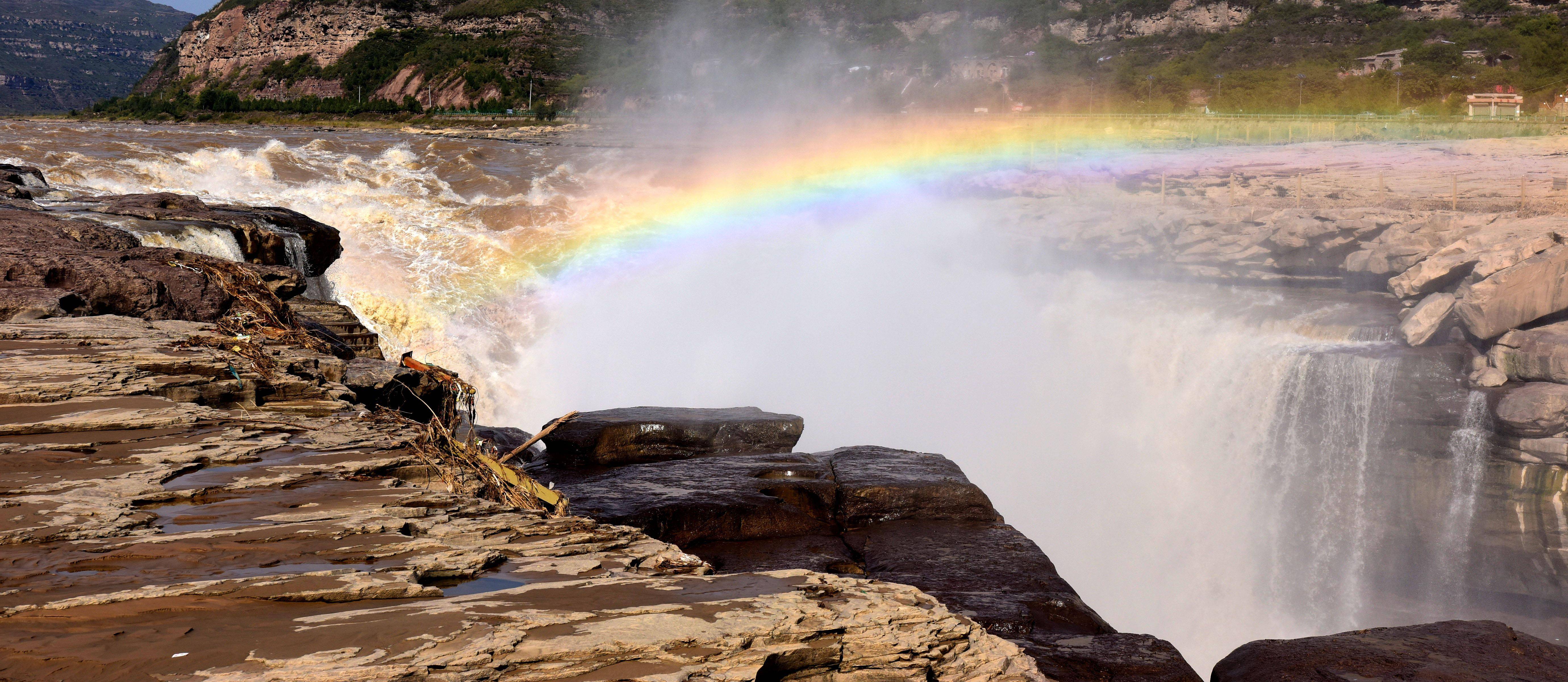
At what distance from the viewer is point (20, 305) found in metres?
6.08

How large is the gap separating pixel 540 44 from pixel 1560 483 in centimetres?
6133

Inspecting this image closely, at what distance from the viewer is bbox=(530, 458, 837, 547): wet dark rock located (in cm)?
610

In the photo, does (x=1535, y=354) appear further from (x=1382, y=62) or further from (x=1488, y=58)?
(x=1382, y=62)

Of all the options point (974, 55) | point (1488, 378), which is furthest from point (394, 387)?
point (974, 55)

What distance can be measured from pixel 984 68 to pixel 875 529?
5705cm

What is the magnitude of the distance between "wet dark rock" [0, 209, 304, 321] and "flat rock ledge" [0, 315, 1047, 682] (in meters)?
2.86

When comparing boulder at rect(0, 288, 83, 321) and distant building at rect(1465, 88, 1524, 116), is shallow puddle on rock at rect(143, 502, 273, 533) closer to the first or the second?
boulder at rect(0, 288, 83, 321)

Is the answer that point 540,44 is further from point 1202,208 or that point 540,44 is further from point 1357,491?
point 1357,491

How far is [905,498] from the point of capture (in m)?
6.76

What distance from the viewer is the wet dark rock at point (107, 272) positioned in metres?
6.68

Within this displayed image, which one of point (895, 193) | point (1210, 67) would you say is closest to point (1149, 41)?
point (1210, 67)

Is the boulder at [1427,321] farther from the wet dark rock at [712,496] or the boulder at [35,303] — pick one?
the boulder at [35,303]

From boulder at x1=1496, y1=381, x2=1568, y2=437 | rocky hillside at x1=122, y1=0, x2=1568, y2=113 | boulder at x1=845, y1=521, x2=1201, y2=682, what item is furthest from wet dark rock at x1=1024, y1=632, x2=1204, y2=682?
rocky hillside at x1=122, y1=0, x2=1568, y2=113

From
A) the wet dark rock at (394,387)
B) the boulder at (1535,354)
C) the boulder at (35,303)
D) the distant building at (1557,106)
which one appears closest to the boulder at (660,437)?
the wet dark rock at (394,387)
